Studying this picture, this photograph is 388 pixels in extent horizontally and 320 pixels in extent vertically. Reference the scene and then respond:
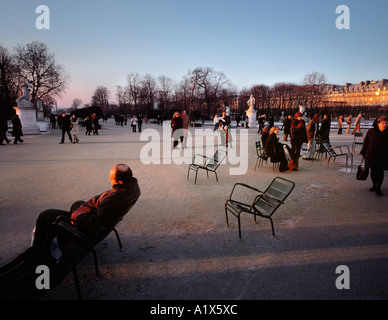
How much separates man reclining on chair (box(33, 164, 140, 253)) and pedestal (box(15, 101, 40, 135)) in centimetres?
2236

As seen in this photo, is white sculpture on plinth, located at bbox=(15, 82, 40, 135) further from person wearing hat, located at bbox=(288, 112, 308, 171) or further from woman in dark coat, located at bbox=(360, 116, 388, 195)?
woman in dark coat, located at bbox=(360, 116, 388, 195)

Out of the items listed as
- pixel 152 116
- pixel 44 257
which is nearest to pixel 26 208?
pixel 44 257

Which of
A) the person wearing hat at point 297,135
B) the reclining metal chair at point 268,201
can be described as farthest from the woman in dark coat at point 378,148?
the reclining metal chair at point 268,201

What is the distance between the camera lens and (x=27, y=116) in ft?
69.4

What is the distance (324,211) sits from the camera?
492 cm

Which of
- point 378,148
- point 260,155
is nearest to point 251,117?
point 260,155

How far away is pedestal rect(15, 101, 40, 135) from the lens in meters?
20.9

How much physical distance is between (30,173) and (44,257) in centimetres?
657

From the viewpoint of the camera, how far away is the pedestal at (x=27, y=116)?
823 inches

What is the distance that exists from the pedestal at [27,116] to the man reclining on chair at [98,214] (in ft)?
73.4

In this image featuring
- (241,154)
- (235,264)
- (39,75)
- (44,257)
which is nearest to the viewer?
(44,257)

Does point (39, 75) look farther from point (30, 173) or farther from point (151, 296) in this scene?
point (151, 296)

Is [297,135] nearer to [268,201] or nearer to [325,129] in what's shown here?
[325,129]

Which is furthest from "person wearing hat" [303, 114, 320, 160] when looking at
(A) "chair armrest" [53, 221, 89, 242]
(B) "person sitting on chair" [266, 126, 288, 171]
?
(A) "chair armrest" [53, 221, 89, 242]
